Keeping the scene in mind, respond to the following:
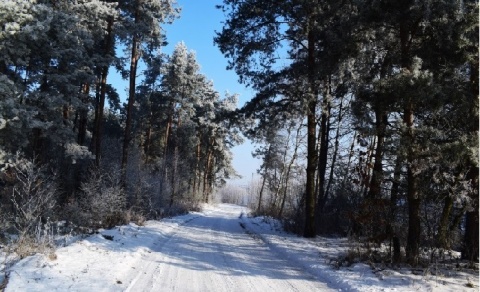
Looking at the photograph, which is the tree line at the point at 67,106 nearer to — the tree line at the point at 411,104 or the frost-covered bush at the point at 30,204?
the frost-covered bush at the point at 30,204

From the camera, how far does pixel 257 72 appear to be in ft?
56.8

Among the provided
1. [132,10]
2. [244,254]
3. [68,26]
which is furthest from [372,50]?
[132,10]

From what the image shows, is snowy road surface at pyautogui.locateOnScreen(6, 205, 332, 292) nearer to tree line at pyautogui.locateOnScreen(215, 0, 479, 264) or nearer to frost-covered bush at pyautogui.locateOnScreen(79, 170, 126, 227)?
frost-covered bush at pyautogui.locateOnScreen(79, 170, 126, 227)

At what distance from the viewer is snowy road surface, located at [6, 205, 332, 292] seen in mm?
6785

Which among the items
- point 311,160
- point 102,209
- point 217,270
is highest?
point 311,160

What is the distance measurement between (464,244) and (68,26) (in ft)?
55.6

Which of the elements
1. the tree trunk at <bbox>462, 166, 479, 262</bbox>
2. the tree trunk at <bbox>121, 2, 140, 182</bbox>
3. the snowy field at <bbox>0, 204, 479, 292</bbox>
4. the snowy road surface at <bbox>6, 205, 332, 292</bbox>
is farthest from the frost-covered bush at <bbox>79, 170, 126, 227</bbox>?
the tree trunk at <bbox>462, 166, 479, 262</bbox>

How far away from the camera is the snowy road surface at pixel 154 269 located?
6785mm

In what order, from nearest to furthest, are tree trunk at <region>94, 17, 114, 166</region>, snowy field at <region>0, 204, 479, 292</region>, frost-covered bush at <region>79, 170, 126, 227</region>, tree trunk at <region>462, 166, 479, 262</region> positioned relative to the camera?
1. snowy field at <region>0, 204, 479, 292</region>
2. tree trunk at <region>462, 166, 479, 262</region>
3. frost-covered bush at <region>79, 170, 126, 227</region>
4. tree trunk at <region>94, 17, 114, 166</region>

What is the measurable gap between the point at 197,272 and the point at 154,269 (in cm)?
95

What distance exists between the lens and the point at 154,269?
8.65 metres

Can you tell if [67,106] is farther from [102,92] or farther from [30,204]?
[30,204]

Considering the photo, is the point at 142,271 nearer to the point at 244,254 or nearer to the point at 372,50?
the point at 244,254

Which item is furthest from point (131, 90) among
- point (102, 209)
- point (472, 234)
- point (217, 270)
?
point (472, 234)
